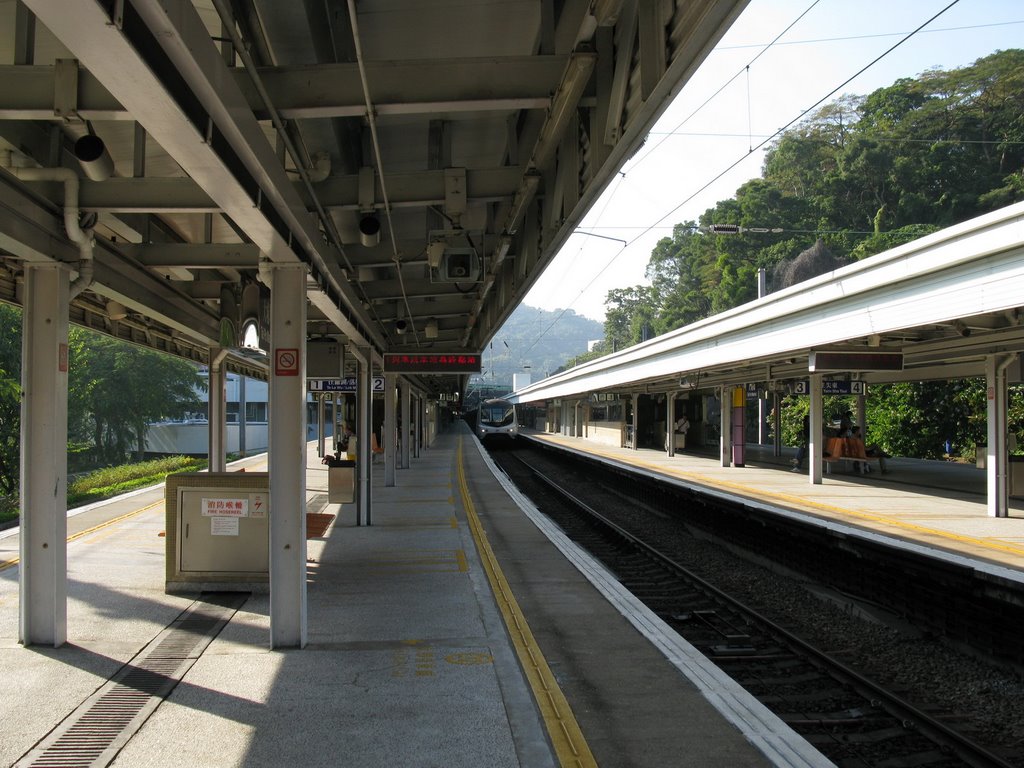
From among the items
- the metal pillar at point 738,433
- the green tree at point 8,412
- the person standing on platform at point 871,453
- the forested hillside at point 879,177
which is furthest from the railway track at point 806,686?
the forested hillside at point 879,177

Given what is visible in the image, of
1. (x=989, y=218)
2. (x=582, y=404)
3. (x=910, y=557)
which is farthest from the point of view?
(x=582, y=404)

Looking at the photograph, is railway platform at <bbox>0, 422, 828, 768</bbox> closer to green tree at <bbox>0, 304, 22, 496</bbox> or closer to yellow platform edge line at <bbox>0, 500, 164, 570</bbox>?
yellow platform edge line at <bbox>0, 500, 164, 570</bbox>

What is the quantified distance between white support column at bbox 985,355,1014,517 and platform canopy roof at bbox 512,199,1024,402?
153mm

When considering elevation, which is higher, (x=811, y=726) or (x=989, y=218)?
(x=989, y=218)

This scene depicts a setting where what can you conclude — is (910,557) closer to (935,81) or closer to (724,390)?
(724,390)

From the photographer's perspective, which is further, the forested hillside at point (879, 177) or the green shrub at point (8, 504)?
the forested hillside at point (879, 177)

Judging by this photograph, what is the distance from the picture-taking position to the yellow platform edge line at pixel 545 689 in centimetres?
446

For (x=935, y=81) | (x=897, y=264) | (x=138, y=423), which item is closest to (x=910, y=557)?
(x=897, y=264)

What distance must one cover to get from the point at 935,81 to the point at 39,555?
6921 cm

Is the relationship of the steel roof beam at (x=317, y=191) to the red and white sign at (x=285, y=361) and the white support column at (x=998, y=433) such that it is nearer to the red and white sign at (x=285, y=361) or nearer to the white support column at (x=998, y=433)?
the red and white sign at (x=285, y=361)

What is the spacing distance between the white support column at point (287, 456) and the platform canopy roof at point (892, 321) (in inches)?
333

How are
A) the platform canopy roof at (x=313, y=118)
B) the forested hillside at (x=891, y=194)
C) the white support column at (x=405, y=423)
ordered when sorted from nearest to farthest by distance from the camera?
1. the platform canopy roof at (x=313, y=118)
2. the white support column at (x=405, y=423)
3. the forested hillside at (x=891, y=194)

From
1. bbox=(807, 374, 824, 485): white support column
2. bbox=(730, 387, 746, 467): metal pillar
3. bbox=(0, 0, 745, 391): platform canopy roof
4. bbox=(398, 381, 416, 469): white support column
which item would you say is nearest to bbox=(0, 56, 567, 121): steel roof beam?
bbox=(0, 0, 745, 391): platform canopy roof

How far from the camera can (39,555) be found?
20.0 feet
